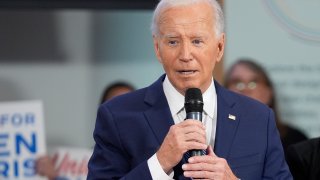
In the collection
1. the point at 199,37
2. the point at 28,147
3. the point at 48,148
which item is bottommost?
the point at 48,148

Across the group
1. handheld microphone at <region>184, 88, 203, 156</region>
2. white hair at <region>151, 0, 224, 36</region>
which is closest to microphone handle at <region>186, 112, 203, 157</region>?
handheld microphone at <region>184, 88, 203, 156</region>

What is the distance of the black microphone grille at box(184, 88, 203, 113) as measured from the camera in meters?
2.05

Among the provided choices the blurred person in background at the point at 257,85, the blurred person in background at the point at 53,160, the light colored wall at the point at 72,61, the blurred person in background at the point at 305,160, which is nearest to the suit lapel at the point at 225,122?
the blurred person in background at the point at 305,160

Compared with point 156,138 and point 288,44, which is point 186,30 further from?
point 288,44

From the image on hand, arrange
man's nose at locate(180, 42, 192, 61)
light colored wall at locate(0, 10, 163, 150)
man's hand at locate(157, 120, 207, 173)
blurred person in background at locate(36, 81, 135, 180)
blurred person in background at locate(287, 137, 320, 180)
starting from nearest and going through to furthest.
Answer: man's hand at locate(157, 120, 207, 173) → man's nose at locate(180, 42, 192, 61) → blurred person in background at locate(287, 137, 320, 180) → blurred person in background at locate(36, 81, 135, 180) → light colored wall at locate(0, 10, 163, 150)

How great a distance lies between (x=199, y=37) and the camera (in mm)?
→ 2193

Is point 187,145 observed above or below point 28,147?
above

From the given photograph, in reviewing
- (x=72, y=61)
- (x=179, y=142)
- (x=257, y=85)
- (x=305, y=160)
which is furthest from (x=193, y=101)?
(x=72, y=61)

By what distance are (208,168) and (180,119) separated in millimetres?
300

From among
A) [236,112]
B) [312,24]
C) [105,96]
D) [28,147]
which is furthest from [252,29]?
[236,112]

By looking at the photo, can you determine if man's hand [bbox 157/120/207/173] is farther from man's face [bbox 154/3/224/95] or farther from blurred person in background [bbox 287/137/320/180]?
blurred person in background [bbox 287/137/320/180]

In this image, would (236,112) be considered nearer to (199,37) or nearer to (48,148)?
(199,37)

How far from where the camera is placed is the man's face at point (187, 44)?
2.18m

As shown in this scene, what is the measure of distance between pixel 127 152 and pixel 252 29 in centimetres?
267
